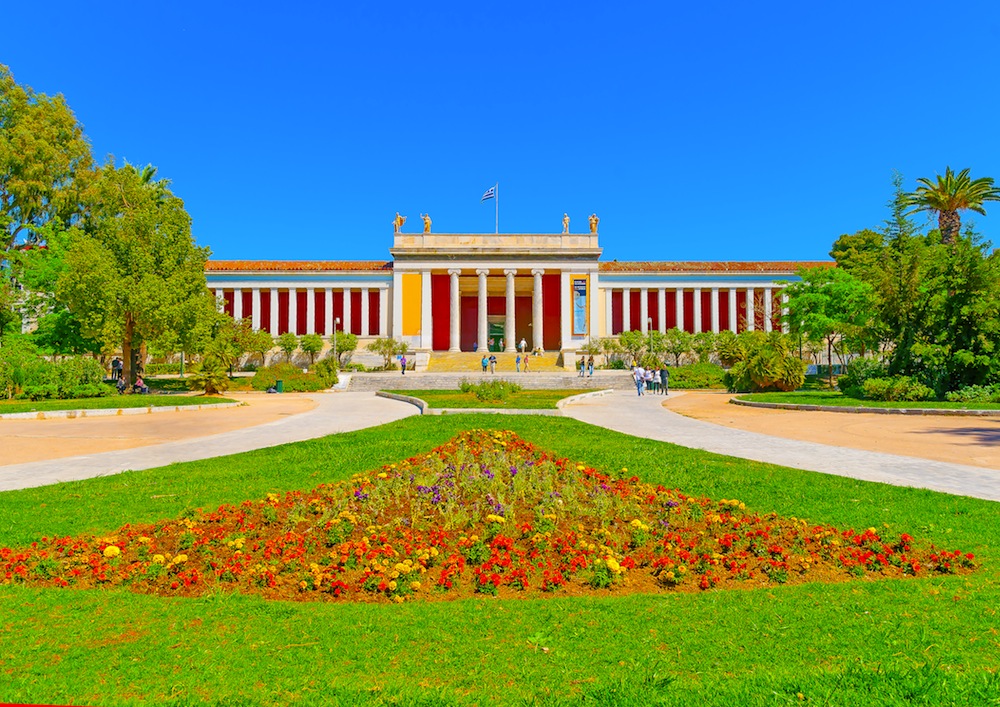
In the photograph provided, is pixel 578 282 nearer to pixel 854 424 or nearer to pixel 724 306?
pixel 724 306

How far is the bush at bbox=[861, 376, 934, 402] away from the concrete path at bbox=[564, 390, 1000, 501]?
906cm

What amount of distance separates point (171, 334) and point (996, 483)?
93.3 ft

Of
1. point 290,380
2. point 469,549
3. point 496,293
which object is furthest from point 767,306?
point 469,549

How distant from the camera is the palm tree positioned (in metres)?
31.9

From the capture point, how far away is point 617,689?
2574 millimetres

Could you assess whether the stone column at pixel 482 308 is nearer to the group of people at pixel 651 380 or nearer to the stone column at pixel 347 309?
the stone column at pixel 347 309

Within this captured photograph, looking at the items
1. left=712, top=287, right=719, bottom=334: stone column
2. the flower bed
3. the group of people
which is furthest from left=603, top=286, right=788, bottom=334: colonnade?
the flower bed

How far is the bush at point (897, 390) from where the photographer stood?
778 inches

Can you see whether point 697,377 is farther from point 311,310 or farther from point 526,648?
point 526,648

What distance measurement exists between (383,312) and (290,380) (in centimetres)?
2158

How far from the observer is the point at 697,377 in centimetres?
3672

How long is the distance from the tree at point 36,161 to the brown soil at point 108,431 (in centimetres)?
1776

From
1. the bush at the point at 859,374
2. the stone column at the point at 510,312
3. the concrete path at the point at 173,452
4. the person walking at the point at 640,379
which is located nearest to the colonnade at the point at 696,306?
the stone column at the point at 510,312

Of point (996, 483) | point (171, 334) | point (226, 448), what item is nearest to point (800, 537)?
point (996, 483)
